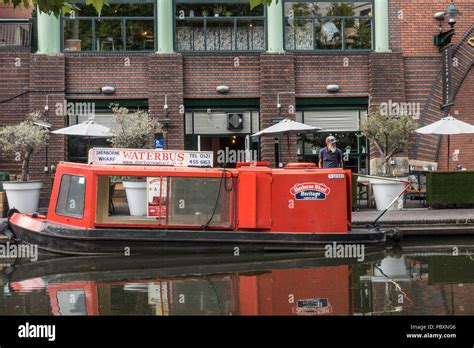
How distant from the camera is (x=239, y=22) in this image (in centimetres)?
2059

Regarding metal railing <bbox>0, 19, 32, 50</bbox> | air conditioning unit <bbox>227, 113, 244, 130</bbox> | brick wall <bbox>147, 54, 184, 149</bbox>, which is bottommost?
air conditioning unit <bbox>227, 113, 244, 130</bbox>

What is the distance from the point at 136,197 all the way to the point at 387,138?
742 centimetres

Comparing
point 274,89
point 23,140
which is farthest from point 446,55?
point 23,140

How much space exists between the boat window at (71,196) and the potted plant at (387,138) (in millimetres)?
7878

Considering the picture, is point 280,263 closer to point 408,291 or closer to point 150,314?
point 408,291

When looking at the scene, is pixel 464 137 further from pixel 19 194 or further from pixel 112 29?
pixel 19 194

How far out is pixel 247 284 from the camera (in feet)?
34.1

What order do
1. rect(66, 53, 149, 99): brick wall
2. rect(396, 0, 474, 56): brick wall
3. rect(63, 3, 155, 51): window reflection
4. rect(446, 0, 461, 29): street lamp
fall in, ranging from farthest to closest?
rect(396, 0, 474, 56): brick wall, rect(63, 3, 155, 51): window reflection, rect(66, 53, 149, 99): brick wall, rect(446, 0, 461, 29): street lamp

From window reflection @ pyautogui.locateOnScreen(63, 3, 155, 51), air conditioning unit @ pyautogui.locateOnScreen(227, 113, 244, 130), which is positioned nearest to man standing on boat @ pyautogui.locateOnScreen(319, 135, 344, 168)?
air conditioning unit @ pyautogui.locateOnScreen(227, 113, 244, 130)

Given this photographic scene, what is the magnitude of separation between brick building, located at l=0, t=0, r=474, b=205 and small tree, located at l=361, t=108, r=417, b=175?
233cm

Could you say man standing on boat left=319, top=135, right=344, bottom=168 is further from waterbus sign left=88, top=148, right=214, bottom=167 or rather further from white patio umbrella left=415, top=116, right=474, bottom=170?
white patio umbrella left=415, top=116, right=474, bottom=170

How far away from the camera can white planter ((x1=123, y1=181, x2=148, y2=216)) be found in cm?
1346

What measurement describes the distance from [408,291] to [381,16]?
42.4 ft
